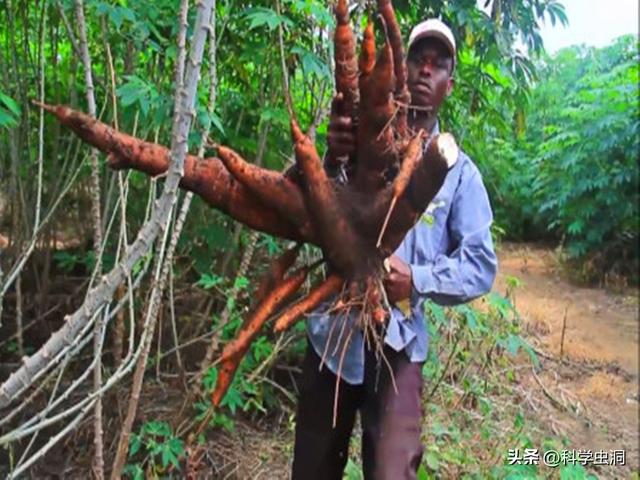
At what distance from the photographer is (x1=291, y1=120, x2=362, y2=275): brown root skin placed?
51.2 inches

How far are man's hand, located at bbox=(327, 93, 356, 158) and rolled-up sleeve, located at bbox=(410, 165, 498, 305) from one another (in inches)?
10.7

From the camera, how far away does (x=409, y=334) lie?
5.24 feet

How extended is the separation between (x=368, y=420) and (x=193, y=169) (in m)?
0.67

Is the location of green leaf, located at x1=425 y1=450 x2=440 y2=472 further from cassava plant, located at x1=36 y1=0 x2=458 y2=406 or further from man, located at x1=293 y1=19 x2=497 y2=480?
cassava plant, located at x1=36 y1=0 x2=458 y2=406

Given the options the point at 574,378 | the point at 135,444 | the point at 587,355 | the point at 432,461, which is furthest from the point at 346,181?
the point at 587,355

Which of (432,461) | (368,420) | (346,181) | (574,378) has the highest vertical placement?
(346,181)

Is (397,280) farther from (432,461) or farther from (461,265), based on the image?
(432,461)

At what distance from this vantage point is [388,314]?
1431 millimetres

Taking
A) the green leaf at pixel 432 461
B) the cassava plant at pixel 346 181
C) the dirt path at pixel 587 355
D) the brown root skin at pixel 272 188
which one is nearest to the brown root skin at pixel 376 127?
the cassava plant at pixel 346 181

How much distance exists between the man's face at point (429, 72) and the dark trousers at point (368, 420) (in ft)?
1.78

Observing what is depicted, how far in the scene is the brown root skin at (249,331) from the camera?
137 cm

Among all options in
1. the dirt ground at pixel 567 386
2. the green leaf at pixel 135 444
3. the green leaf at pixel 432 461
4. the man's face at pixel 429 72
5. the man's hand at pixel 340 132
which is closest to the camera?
the man's hand at pixel 340 132

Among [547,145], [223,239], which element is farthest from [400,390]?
[547,145]

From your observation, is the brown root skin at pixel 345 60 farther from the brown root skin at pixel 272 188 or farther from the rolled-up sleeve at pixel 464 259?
the rolled-up sleeve at pixel 464 259
